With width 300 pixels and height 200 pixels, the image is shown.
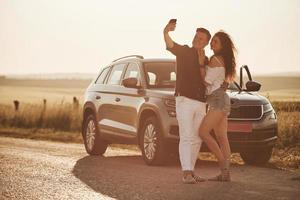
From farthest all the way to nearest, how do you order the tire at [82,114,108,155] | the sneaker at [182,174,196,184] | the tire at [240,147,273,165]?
the tire at [82,114,108,155] → the tire at [240,147,273,165] → the sneaker at [182,174,196,184]

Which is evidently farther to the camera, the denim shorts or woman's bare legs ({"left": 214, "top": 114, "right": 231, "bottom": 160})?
woman's bare legs ({"left": 214, "top": 114, "right": 231, "bottom": 160})

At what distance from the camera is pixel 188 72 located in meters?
10.2

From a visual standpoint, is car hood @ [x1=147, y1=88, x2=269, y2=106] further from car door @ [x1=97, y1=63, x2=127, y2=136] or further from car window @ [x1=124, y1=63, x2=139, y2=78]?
car door @ [x1=97, y1=63, x2=127, y2=136]

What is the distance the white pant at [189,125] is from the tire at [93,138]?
483 cm

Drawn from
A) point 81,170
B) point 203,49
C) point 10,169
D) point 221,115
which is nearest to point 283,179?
point 221,115

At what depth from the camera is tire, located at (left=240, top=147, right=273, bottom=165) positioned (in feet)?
43.0

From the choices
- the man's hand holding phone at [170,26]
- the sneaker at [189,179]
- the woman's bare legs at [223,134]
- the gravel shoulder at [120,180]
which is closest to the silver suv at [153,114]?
the gravel shoulder at [120,180]

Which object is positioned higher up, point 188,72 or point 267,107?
point 188,72

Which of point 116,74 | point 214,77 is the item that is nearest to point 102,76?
point 116,74

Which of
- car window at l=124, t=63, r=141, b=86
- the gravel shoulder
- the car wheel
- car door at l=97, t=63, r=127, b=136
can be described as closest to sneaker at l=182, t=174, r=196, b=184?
the gravel shoulder

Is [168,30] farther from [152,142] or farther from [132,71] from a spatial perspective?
[132,71]

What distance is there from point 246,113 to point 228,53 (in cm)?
239

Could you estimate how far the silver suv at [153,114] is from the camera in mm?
12266

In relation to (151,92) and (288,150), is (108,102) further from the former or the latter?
(288,150)
